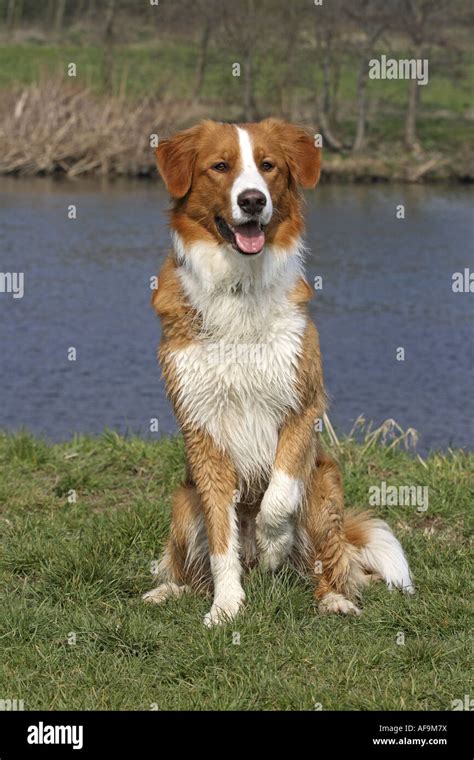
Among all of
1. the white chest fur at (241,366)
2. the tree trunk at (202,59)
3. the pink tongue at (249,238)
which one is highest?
the tree trunk at (202,59)

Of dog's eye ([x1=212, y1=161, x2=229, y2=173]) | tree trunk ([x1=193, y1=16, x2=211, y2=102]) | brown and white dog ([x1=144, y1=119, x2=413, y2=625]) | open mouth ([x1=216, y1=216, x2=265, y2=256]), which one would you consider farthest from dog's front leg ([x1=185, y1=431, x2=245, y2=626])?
tree trunk ([x1=193, y1=16, x2=211, y2=102])

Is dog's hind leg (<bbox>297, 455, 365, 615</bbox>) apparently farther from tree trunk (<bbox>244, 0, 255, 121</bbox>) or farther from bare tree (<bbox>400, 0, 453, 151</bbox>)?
bare tree (<bbox>400, 0, 453, 151</bbox>)

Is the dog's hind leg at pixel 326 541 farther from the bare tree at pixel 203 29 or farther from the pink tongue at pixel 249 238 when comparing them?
the bare tree at pixel 203 29

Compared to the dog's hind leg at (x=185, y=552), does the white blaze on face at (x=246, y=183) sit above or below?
above

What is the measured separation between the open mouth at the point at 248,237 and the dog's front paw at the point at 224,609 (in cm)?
153

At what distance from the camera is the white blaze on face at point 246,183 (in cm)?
509

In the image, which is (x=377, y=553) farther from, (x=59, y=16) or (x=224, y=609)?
(x=59, y=16)

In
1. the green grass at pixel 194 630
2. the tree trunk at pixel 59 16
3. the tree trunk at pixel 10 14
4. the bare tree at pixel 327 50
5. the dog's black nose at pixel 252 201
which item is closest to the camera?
the green grass at pixel 194 630

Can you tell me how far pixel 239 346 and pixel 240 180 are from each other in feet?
2.50

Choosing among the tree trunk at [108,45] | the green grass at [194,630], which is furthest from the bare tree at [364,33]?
the green grass at [194,630]

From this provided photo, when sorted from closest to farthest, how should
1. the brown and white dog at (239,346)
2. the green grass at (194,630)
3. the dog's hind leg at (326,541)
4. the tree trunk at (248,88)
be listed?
the green grass at (194,630), the brown and white dog at (239,346), the dog's hind leg at (326,541), the tree trunk at (248,88)

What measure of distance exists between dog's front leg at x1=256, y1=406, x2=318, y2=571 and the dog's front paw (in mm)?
300

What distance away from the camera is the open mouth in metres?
5.24

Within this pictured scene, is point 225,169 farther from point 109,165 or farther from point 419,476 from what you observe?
point 109,165
